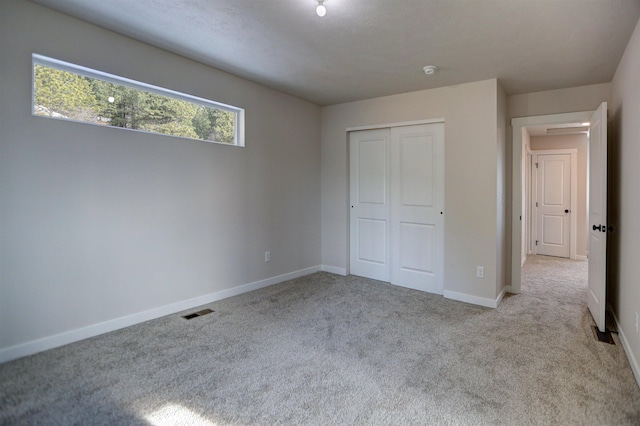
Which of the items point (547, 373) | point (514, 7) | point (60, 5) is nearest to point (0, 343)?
point (60, 5)

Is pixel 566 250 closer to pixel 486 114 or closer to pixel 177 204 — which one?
pixel 486 114

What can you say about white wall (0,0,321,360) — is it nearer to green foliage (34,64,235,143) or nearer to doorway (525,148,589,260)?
green foliage (34,64,235,143)

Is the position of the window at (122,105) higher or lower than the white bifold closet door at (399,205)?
higher

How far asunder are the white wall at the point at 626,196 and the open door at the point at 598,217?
4.8 inches

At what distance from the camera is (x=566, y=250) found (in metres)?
6.31

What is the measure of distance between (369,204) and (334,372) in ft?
9.11

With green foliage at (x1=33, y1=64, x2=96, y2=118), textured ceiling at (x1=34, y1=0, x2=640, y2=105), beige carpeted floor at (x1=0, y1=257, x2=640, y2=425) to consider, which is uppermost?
textured ceiling at (x1=34, y1=0, x2=640, y2=105)

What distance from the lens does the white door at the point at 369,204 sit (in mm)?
4547

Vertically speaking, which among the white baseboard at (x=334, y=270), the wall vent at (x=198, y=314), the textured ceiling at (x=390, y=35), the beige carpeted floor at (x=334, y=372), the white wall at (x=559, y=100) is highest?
the textured ceiling at (x=390, y=35)

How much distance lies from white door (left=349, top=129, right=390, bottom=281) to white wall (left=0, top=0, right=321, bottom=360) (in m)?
1.16

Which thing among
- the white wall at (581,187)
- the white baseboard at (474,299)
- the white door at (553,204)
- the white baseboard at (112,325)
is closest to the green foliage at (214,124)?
the white baseboard at (112,325)

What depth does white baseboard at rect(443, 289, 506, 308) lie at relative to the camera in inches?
142

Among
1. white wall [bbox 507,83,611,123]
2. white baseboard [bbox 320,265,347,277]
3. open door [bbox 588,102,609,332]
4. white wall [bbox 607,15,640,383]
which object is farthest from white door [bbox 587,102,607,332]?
white baseboard [bbox 320,265,347,277]

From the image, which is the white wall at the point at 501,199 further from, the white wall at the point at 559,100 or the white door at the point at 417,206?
the white door at the point at 417,206
